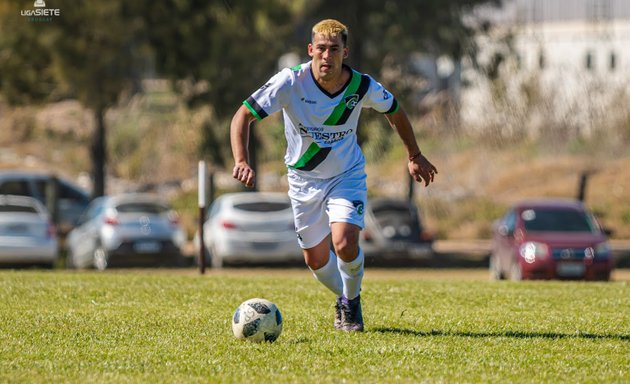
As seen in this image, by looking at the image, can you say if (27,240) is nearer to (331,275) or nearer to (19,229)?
(19,229)

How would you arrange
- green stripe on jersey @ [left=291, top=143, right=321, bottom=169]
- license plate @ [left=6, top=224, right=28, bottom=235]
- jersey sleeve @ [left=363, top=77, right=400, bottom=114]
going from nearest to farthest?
1. green stripe on jersey @ [left=291, top=143, right=321, bottom=169]
2. jersey sleeve @ [left=363, top=77, right=400, bottom=114]
3. license plate @ [left=6, top=224, right=28, bottom=235]

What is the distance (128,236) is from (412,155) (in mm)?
15636

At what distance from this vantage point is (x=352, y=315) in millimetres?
9445

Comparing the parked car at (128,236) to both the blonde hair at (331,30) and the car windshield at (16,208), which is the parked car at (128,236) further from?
the blonde hair at (331,30)

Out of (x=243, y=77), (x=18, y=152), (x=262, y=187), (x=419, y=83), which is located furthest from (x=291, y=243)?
(x=18, y=152)

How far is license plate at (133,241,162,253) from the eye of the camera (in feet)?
80.5

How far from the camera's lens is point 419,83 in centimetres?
3238

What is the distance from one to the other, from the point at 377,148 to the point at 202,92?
544cm

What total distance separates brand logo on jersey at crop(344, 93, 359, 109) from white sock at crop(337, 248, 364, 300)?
3.67 feet

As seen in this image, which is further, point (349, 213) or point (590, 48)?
point (590, 48)

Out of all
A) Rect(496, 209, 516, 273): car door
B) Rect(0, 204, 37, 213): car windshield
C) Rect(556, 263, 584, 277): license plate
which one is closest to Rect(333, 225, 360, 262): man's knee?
Rect(556, 263, 584, 277): license plate

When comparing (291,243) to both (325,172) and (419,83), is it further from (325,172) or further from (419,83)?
(325,172)

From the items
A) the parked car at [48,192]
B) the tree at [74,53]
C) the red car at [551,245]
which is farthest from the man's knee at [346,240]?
the tree at [74,53]

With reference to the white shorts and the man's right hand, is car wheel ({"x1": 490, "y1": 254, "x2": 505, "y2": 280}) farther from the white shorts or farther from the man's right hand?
the man's right hand
